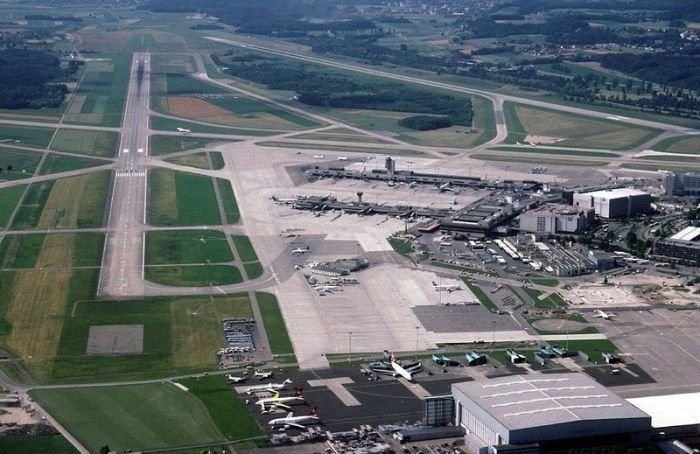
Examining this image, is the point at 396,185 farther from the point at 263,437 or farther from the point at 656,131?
the point at 263,437

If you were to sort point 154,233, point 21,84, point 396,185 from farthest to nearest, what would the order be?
point 21,84 → point 396,185 → point 154,233

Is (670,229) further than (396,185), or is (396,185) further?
(396,185)

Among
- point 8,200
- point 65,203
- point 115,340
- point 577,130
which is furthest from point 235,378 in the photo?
point 577,130

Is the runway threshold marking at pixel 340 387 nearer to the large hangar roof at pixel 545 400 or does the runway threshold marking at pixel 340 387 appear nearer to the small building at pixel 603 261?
the large hangar roof at pixel 545 400

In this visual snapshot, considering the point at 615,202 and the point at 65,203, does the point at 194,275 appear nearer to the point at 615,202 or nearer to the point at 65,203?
the point at 65,203

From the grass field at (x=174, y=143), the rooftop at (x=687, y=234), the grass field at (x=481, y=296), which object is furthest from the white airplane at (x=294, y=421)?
the grass field at (x=174, y=143)

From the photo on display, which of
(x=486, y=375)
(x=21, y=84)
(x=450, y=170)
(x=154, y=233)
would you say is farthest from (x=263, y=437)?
(x=21, y=84)

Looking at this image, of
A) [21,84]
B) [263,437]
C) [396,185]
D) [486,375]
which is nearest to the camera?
[263,437]

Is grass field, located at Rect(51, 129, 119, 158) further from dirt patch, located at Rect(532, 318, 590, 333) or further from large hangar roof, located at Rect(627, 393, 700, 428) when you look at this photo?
large hangar roof, located at Rect(627, 393, 700, 428)
